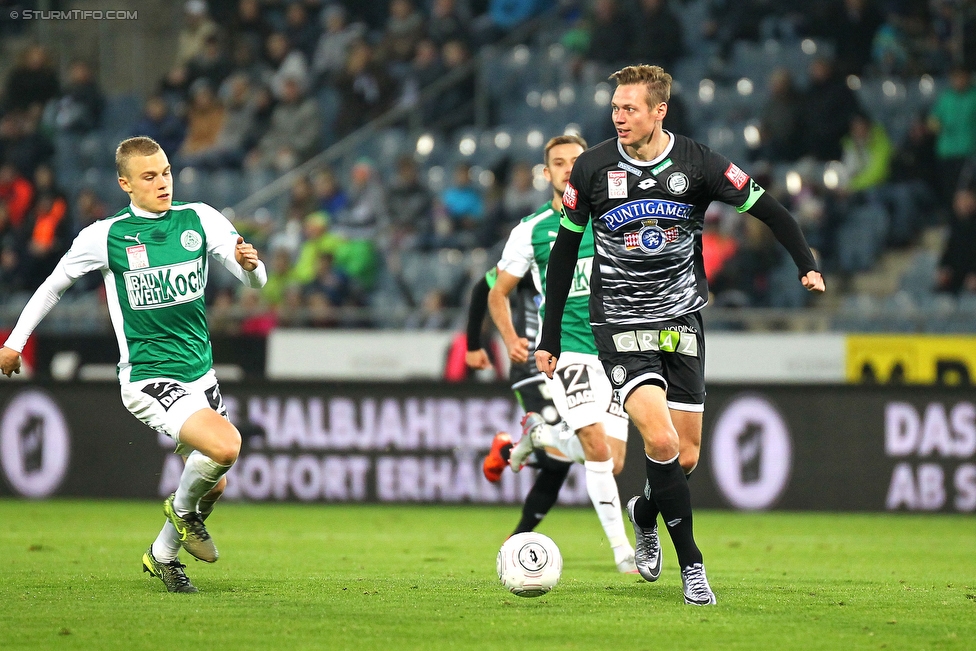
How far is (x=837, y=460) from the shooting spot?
13227 mm

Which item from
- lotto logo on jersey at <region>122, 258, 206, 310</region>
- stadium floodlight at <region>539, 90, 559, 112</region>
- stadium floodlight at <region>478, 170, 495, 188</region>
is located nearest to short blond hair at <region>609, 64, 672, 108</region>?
lotto logo on jersey at <region>122, 258, 206, 310</region>

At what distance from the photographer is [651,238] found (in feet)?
21.7

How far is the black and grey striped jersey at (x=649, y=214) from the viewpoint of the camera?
6.57m

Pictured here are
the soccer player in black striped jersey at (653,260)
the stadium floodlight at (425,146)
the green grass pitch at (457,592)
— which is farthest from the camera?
the stadium floodlight at (425,146)

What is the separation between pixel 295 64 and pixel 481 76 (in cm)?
298

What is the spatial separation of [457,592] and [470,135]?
1298 centimetres

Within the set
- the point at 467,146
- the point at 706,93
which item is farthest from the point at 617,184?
the point at 467,146

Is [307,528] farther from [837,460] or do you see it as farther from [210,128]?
[210,128]

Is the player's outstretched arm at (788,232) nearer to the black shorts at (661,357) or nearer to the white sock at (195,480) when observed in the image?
the black shorts at (661,357)

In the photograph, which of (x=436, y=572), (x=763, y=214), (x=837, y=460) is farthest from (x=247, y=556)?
(x=837, y=460)

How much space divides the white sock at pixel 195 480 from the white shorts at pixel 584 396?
2.08 m

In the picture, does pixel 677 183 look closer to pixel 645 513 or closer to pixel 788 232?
pixel 788 232

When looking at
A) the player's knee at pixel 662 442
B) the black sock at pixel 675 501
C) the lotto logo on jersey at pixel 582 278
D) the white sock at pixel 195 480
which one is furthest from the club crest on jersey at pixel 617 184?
the white sock at pixel 195 480

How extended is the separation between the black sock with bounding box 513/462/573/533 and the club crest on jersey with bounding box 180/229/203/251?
2.97 metres
